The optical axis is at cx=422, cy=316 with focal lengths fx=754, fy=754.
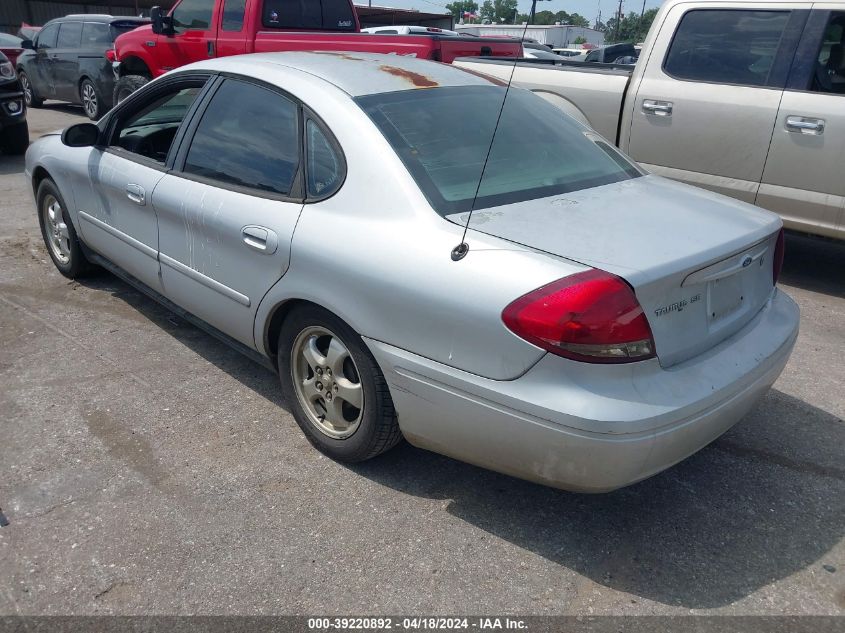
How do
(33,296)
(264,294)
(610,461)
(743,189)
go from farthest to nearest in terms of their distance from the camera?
(743,189)
(33,296)
(264,294)
(610,461)

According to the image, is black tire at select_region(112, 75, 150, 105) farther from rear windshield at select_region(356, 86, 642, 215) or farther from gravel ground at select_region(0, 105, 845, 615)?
rear windshield at select_region(356, 86, 642, 215)

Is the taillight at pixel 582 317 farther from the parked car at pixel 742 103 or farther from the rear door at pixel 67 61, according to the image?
the rear door at pixel 67 61

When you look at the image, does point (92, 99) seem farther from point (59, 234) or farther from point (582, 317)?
point (582, 317)

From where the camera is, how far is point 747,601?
247cm

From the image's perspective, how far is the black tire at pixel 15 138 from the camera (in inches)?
A: 395

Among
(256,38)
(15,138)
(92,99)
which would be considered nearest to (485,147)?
(256,38)

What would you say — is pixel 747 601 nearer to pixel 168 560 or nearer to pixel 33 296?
pixel 168 560

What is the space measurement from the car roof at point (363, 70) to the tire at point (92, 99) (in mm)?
9541

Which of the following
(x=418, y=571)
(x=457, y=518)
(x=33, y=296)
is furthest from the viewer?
(x=33, y=296)

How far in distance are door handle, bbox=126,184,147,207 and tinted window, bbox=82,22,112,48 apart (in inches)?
382

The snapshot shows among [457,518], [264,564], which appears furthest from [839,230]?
[264,564]

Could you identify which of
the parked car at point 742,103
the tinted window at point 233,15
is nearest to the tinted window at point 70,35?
the tinted window at point 233,15

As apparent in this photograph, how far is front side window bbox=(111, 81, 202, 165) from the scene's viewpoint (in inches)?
164

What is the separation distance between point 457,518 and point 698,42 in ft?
14.8
